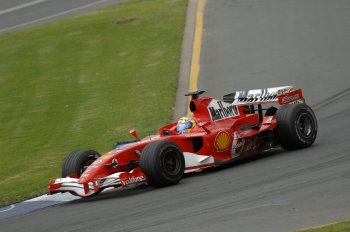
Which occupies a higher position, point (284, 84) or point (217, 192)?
point (284, 84)

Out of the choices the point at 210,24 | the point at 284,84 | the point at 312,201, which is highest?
the point at 210,24

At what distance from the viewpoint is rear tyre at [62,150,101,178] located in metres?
13.2

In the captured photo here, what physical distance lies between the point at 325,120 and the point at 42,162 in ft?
18.4

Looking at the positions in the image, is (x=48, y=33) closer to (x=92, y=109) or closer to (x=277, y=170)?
(x=92, y=109)

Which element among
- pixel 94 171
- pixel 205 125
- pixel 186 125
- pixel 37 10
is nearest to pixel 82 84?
pixel 186 125

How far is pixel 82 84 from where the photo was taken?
22.7 meters

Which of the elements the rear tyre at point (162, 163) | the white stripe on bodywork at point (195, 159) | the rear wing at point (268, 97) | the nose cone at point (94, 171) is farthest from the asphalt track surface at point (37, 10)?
the rear tyre at point (162, 163)

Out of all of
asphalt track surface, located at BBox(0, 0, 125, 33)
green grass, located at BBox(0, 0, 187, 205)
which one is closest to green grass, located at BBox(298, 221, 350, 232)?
green grass, located at BBox(0, 0, 187, 205)

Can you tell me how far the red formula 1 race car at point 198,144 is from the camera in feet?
40.7

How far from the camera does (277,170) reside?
12352mm

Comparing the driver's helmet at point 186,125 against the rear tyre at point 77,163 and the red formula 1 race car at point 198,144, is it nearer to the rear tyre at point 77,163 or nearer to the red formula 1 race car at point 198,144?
the red formula 1 race car at point 198,144

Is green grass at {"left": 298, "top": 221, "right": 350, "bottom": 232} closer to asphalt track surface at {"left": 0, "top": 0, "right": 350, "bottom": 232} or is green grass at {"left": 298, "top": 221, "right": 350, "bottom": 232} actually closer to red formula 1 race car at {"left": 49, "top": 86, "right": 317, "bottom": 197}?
asphalt track surface at {"left": 0, "top": 0, "right": 350, "bottom": 232}

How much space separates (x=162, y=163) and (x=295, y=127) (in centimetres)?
266

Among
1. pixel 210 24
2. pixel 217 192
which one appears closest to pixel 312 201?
pixel 217 192
